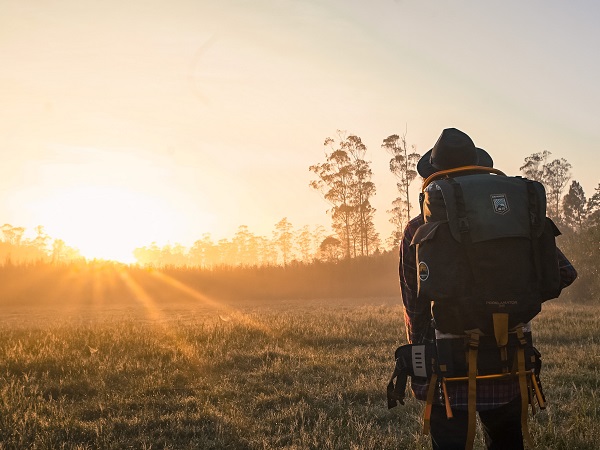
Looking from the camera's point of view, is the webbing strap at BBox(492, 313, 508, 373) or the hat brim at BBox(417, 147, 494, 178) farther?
the hat brim at BBox(417, 147, 494, 178)

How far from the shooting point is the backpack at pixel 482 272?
240 centimetres

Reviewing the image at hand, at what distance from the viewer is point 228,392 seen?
7.20 metres

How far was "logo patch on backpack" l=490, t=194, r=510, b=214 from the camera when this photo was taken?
241cm

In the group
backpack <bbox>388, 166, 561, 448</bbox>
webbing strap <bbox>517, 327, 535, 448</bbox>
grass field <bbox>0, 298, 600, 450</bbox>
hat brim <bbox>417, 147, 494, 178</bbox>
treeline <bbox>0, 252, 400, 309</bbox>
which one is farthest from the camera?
treeline <bbox>0, 252, 400, 309</bbox>

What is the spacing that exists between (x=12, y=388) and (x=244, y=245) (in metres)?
127

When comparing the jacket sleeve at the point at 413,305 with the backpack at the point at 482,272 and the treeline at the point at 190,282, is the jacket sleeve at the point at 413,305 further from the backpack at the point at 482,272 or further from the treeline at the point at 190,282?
the treeline at the point at 190,282

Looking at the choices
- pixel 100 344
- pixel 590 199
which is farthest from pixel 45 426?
pixel 590 199

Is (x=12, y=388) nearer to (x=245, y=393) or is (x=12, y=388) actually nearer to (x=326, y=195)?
(x=245, y=393)

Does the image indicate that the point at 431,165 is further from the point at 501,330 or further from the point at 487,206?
the point at 501,330

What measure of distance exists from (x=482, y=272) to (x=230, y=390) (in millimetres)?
5614

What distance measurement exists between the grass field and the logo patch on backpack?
3.31m

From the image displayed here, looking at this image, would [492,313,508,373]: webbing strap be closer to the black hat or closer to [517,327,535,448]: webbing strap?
[517,327,535,448]: webbing strap

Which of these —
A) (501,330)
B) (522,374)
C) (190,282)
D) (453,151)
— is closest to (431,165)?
(453,151)

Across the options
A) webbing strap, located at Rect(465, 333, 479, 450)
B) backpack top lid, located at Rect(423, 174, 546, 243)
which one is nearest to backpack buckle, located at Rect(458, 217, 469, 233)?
backpack top lid, located at Rect(423, 174, 546, 243)
